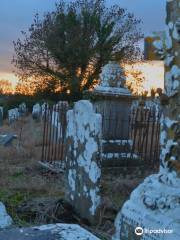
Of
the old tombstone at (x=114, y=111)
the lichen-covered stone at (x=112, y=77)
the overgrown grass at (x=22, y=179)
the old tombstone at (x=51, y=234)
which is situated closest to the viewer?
the old tombstone at (x=51, y=234)

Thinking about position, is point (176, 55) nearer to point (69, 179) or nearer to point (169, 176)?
point (169, 176)

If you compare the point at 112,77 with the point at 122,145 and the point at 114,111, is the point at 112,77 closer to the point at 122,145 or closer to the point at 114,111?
the point at 114,111

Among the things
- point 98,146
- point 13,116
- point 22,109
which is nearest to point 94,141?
point 98,146

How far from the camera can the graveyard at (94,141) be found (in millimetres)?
2426

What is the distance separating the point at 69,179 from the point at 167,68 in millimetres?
4412

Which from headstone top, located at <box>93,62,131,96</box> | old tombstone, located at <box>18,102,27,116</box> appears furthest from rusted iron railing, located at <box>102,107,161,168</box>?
old tombstone, located at <box>18,102,27,116</box>

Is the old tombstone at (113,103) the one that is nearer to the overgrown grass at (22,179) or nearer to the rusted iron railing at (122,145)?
the rusted iron railing at (122,145)

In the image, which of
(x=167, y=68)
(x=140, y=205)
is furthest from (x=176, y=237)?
(x=167, y=68)

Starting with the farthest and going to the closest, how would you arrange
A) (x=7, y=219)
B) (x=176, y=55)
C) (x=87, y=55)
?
(x=87, y=55), (x=7, y=219), (x=176, y=55)

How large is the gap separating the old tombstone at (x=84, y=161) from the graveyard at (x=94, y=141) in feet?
0.04

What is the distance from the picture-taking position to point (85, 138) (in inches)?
257

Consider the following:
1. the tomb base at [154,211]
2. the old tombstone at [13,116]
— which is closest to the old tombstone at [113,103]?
the tomb base at [154,211]

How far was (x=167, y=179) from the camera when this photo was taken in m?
2.44

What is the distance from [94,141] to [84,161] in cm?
29
